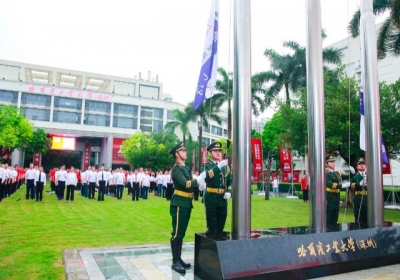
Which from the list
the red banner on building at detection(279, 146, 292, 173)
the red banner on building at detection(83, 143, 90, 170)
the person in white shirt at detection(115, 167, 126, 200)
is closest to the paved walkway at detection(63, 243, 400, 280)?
the person in white shirt at detection(115, 167, 126, 200)

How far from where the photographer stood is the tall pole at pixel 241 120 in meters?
4.27

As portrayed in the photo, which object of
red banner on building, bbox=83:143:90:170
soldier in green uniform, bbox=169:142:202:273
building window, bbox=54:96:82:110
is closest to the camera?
soldier in green uniform, bbox=169:142:202:273

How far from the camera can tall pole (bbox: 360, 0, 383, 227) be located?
537 cm

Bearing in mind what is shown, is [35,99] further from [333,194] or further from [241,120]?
[241,120]

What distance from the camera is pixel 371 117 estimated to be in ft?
18.3

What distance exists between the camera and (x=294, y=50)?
2255cm

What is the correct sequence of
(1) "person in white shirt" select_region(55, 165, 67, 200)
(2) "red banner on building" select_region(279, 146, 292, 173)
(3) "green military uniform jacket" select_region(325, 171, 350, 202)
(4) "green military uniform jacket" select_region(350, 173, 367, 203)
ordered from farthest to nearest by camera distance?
(2) "red banner on building" select_region(279, 146, 292, 173)
(1) "person in white shirt" select_region(55, 165, 67, 200)
(4) "green military uniform jacket" select_region(350, 173, 367, 203)
(3) "green military uniform jacket" select_region(325, 171, 350, 202)

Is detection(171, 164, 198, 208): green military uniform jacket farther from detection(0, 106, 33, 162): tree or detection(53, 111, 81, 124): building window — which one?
detection(53, 111, 81, 124): building window

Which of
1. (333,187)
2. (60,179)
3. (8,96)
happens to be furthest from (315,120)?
(8,96)

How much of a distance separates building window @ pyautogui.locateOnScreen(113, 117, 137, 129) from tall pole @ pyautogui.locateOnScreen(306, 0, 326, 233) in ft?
157

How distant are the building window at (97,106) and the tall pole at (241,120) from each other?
4738cm

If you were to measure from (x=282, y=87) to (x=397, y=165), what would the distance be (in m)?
16.5

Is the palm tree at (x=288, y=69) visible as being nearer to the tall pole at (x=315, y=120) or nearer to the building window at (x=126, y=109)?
the tall pole at (x=315, y=120)

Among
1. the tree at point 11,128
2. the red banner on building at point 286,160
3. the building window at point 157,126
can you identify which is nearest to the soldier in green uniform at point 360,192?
the red banner on building at point 286,160
